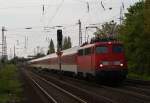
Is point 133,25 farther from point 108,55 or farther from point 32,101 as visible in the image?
point 32,101

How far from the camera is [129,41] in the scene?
61344mm

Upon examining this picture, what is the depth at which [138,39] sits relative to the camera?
5862 centimetres

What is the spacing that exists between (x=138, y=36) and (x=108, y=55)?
2594 cm

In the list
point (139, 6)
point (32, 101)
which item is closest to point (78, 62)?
point (32, 101)

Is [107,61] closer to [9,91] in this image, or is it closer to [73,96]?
[9,91]

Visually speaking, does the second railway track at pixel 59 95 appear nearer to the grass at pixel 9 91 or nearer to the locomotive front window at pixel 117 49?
the grass at pixel 9 91

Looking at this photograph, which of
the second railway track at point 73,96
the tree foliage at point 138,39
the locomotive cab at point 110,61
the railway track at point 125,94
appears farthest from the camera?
the tree foliage at point 138,39

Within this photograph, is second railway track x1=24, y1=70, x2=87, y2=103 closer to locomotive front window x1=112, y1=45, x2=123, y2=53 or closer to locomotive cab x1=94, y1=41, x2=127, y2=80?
locomotive cab x1=94, y1=41, x2=127, y2=80

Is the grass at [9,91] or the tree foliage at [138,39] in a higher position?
the tree foliage at [138,39]

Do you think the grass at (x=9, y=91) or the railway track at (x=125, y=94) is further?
the grass at (x=9, y=91)

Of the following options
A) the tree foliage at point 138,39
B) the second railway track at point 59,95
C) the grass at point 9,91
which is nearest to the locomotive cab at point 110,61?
the second railway track at point 59,95

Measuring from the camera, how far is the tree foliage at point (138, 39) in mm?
57106

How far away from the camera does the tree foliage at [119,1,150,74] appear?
57.1 m

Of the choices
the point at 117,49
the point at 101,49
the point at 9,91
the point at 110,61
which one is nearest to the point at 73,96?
the point at 9,91
